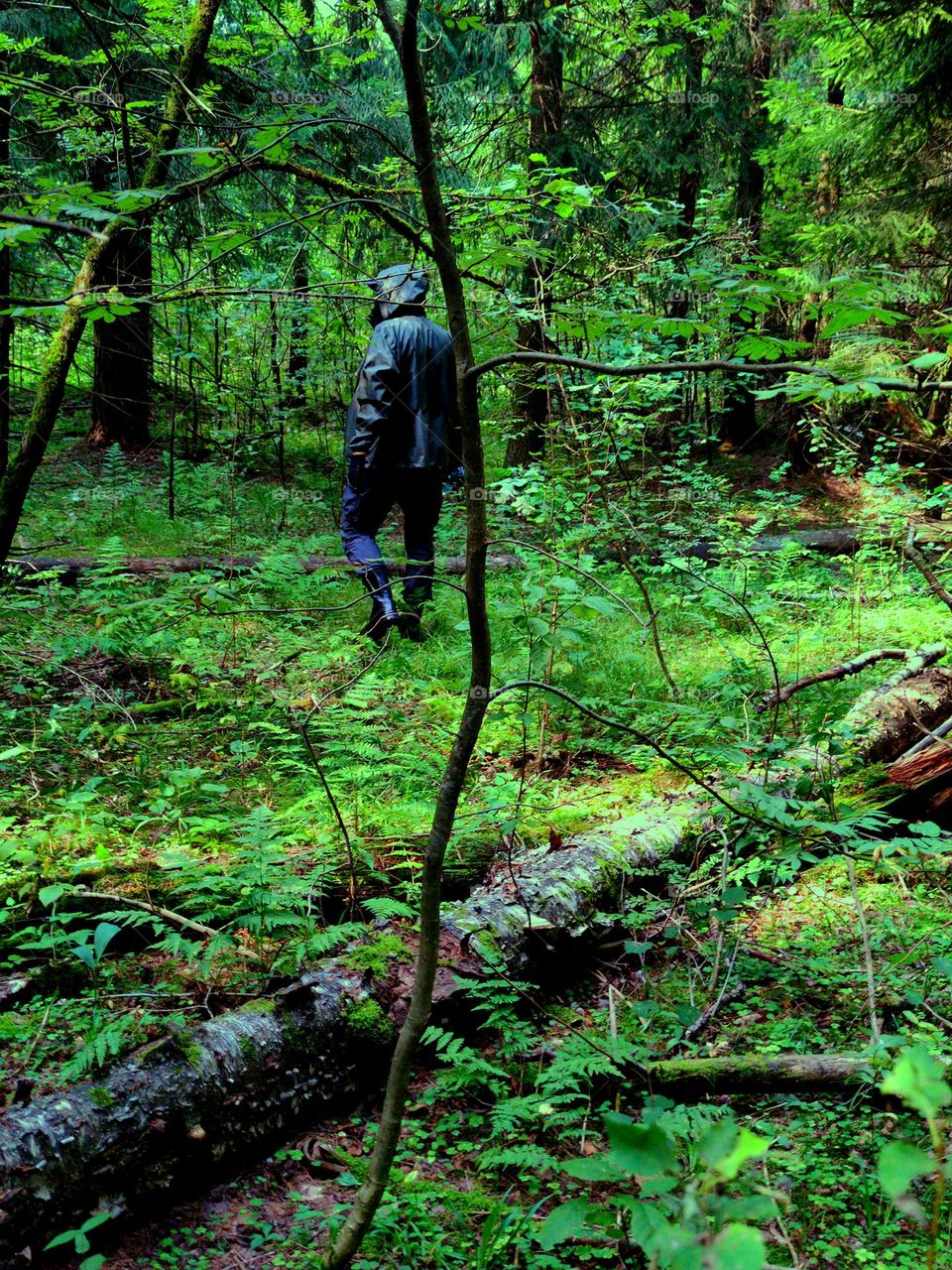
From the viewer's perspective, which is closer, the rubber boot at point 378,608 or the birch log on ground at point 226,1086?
the birch log on ground at point 226,1086

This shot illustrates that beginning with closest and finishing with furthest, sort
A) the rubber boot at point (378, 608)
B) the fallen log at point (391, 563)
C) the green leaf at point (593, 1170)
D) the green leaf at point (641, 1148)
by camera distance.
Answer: the green leaf at point (641, 1148) < the green leaf at point (593, 1170) < the rubber boot at point (378, 608) < the fallen log at point (391, 563)

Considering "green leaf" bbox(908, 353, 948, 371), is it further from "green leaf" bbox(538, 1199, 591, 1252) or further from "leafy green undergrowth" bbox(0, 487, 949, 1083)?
"green leaf" bbox(538, 1199, 591, 1252)

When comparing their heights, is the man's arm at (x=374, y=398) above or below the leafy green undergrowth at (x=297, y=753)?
above

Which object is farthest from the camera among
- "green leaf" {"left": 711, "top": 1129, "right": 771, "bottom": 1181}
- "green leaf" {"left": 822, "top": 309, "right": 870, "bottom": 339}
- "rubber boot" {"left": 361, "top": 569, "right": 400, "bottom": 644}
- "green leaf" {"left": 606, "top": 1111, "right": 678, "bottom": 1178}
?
"rubber boot" {"left": 361, "top": 569, "right": 400, "bottom": 644}

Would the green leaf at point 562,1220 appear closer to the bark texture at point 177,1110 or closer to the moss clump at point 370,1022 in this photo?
the bark texture at point 177,1110

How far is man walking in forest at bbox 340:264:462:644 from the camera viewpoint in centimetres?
648

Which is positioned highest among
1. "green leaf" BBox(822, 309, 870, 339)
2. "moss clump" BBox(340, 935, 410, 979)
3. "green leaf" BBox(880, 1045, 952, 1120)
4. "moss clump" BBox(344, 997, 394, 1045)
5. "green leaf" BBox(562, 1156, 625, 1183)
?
"green leaf" BBox(822, 309, 870, 339)

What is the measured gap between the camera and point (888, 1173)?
0.71 meters

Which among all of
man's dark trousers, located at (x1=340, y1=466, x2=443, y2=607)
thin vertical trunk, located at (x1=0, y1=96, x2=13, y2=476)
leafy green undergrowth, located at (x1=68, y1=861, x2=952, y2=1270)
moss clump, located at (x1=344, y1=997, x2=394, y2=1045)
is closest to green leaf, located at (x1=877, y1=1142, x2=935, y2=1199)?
leafy green undergrowth, located at (x1=68, y1=861, x2=952, y2=1270)

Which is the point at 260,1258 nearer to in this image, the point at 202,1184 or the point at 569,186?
the point at 202,1184

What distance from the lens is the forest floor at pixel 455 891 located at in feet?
6.73

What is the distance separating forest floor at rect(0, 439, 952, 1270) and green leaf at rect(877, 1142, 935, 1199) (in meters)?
1.16

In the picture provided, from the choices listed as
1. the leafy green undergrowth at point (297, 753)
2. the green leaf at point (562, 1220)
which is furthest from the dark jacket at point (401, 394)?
the green leaf at point (562, 1220)

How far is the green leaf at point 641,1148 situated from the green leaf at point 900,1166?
216 millimetres
